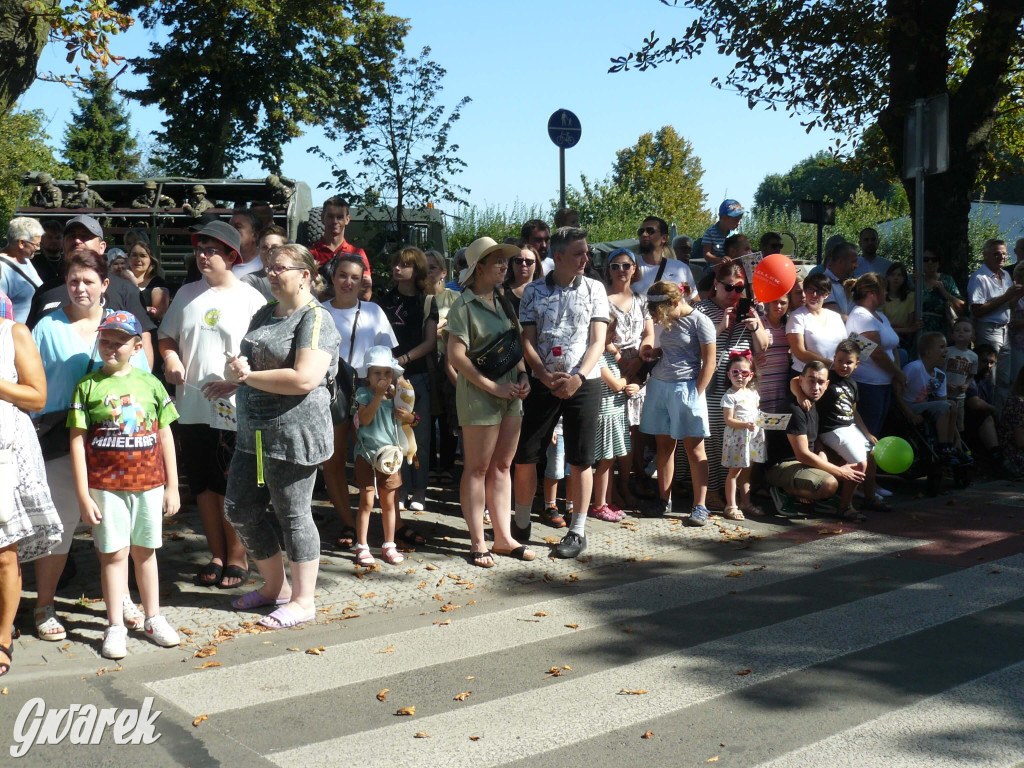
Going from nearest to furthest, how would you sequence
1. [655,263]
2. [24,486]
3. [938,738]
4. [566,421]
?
[938,738] → [24,486] → [566,421] → [655,263]

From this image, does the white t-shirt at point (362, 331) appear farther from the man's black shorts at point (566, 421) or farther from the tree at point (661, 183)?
the tree at point (661, 183)

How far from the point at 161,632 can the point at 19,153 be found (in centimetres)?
3947

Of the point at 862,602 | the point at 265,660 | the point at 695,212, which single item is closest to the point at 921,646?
the point at 862,602

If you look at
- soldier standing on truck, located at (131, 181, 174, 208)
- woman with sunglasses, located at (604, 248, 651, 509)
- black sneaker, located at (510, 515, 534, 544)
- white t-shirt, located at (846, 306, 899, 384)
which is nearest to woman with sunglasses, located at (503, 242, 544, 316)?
woman with sunglasses, located at (604, 248, 651, 509)

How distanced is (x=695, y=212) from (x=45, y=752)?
5594 centimetres

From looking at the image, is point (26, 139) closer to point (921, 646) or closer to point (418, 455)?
point (418, 455)

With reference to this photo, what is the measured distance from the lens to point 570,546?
7281 millimetres

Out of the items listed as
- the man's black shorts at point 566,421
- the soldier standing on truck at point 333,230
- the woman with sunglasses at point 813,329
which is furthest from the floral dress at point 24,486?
the woman with sunglasses at point 813,329

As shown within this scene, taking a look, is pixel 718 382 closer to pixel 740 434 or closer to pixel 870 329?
pixel 740 434

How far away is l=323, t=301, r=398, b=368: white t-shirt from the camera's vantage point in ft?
23.9

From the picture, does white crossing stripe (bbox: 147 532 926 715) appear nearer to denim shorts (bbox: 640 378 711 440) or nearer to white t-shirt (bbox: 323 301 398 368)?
denim shorts (bbox: 640 378 711 440)

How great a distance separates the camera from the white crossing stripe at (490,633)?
15.7 ft

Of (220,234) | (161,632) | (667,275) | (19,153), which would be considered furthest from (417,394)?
(19,153)

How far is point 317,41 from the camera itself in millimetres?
28516
